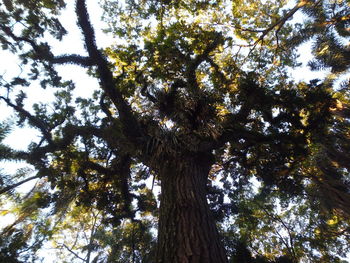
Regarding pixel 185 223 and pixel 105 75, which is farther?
pixel 105 75

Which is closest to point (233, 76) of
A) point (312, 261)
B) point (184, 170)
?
point (184, 170)

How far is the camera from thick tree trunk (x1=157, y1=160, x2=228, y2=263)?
239cm

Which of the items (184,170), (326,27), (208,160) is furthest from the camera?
(208,160)

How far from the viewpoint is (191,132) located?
442 cm

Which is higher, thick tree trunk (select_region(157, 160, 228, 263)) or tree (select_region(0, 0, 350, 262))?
tree (select_region(0, 0, 350, 262))

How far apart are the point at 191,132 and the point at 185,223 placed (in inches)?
82.0

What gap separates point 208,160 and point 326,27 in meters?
3.62

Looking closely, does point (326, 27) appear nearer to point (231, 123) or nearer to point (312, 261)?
point (231, 123)

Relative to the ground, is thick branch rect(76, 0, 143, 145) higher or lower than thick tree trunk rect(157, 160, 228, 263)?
higher

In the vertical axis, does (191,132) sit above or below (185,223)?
above

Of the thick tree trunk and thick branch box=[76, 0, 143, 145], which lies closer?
the thick tree trunk

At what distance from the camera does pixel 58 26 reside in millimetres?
5344

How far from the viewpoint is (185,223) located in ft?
8.99

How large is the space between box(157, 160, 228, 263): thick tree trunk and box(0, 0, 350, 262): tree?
0.02 metres
